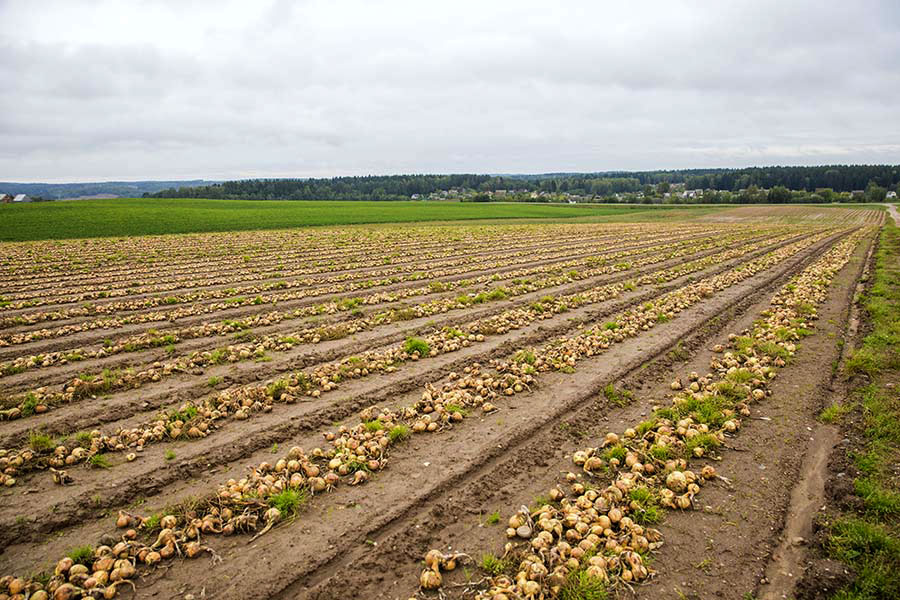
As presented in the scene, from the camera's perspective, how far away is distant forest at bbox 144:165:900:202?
152 m

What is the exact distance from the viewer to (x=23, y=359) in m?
10.3

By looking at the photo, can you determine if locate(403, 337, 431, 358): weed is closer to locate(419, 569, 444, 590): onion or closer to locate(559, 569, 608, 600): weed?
locate(419, 569, 444, 590): onion

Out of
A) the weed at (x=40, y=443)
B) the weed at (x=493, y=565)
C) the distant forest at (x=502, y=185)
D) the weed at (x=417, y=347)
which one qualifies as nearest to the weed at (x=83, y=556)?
the weed at (x=40, y=443)

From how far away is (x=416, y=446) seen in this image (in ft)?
23.0

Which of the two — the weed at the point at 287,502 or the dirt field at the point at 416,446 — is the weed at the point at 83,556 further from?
the weed at the point at 287,502

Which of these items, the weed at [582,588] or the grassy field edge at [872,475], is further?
the grassy field edge at [872,475]

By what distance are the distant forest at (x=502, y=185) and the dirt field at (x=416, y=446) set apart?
472 ft

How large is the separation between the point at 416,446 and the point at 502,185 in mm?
200030

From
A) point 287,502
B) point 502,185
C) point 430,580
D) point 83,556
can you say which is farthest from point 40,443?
point 502,185

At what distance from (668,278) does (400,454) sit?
16339mm

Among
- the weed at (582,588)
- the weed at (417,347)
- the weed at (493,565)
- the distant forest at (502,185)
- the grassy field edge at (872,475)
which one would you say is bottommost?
the weed at (493,565)

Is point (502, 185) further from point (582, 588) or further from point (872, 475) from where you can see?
point (582, 588)

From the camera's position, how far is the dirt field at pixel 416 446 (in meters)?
4.72

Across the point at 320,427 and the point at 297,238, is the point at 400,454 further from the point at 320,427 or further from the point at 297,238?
the point at 297,238
